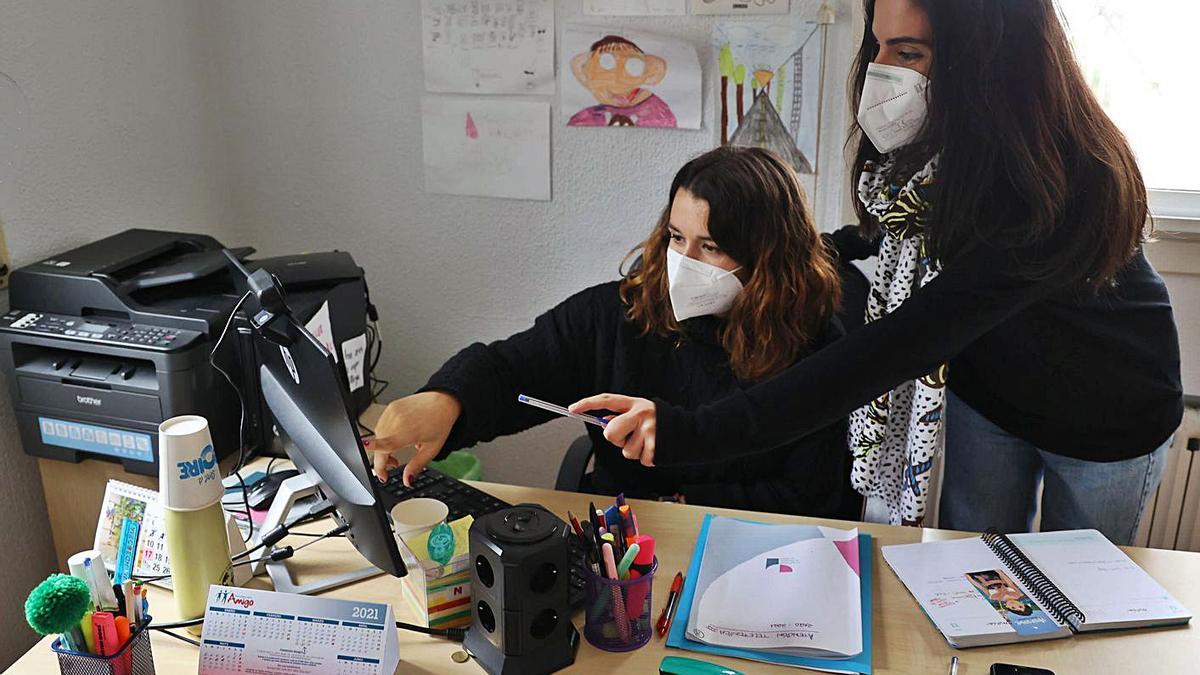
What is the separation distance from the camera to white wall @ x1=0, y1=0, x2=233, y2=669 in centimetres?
186

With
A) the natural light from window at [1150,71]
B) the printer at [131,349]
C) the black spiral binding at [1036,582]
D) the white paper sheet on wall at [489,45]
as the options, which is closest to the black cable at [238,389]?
the printer at [131,349]

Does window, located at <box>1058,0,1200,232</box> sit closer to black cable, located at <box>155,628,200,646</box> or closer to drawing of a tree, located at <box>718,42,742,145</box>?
drawing of a tree, located at <box>718,42,742,145</box>

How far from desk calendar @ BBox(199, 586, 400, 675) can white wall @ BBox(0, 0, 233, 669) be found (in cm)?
106

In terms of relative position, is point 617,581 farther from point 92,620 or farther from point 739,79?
point 739,79

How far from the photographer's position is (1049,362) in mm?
1508

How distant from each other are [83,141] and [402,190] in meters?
0.72

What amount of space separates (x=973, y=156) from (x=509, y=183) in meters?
1.27

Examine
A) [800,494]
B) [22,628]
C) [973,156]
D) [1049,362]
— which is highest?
[973,156]

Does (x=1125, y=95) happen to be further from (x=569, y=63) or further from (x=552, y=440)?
(x=552, y=440)

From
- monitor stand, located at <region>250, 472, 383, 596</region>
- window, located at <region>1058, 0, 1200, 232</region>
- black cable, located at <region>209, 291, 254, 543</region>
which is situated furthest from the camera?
window, located at <region>1058, 0, 1200, 232</region>

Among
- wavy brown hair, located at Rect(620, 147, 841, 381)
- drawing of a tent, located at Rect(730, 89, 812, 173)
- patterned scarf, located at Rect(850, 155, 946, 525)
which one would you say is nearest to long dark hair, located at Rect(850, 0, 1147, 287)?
patterned scarf, located at Rect(850, 155, 946, 525)

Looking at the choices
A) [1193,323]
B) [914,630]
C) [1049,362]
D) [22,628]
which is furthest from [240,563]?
[1193,323]

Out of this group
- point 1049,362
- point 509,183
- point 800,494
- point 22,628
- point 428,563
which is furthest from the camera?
point 509,183

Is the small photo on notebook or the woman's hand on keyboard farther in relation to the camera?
the woman's hand on keyboard
